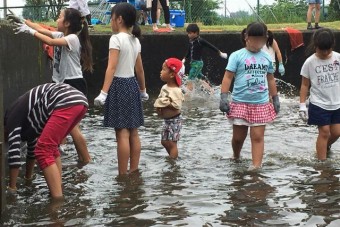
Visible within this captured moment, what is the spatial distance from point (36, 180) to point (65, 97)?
1.34 m

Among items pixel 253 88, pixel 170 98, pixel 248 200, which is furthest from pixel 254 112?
pixel 248 200

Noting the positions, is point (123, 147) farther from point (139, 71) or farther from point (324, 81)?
point (324, 81)

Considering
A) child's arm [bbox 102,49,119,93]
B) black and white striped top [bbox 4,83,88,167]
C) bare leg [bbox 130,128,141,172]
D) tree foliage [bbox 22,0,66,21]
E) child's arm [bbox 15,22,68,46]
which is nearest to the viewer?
black and white striped top [bbox 4,83,88,167]

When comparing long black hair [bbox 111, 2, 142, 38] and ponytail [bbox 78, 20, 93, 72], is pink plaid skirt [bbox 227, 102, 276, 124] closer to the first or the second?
long black hair [bbox 111, 2, 142, 38]

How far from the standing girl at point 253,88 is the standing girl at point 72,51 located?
1.59 m

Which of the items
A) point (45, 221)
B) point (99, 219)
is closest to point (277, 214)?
point (99, 219)

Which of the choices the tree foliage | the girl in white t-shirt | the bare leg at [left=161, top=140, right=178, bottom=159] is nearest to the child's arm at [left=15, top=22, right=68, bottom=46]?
the bare leg at [left=161, top=140, right=178, bottom=159]

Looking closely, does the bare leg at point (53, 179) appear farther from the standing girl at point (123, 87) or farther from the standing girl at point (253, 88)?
the standing girl at point (253, 88)

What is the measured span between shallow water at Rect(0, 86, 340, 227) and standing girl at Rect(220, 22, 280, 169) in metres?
0.40

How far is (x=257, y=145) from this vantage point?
295 inches

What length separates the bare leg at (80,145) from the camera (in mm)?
7898

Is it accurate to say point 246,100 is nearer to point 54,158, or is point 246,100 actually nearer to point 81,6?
point 54,158

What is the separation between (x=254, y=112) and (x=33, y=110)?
2.47 metres

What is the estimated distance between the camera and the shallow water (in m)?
5.64
